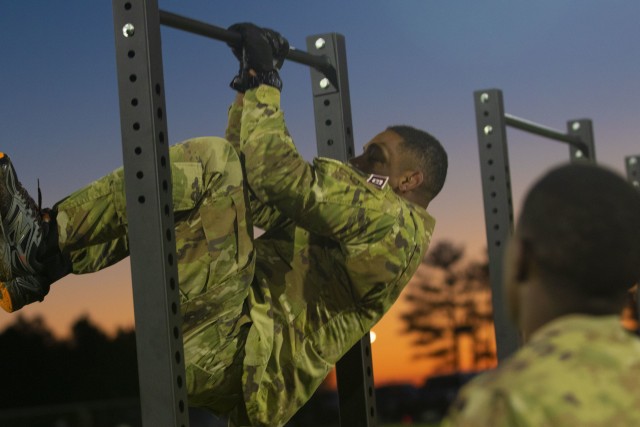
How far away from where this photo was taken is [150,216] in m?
2.27

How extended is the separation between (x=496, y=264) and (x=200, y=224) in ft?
5.50

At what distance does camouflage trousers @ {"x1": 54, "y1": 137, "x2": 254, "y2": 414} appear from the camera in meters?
2.54

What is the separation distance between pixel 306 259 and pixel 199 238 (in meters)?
0.38

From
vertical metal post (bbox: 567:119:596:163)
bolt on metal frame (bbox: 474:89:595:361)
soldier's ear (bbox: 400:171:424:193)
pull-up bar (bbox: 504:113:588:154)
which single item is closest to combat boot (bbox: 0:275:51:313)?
soldier's ear (bbox: 400:171:424:193)

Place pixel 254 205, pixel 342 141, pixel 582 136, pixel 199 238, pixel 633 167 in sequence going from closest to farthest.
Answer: pixel 199 238 < pixel 254 205 < pixel 342 141 < pixel 582 136 < pixel 633 167

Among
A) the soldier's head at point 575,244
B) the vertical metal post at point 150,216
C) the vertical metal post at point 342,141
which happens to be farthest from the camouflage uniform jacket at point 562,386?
the vertical metal post at point 342,141

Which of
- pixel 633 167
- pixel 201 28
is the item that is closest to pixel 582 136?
pixel 633 167

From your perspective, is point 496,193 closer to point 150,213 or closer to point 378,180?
point 378,180

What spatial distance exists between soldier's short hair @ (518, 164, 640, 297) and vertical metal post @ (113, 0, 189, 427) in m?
1.27

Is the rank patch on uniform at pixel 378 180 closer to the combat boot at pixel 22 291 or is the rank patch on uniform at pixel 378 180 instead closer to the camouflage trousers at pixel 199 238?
the camouflage trousers at pixel 199 238

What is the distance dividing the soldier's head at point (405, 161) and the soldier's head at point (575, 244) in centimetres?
199

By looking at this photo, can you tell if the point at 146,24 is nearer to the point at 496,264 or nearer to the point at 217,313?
the point at 217,313

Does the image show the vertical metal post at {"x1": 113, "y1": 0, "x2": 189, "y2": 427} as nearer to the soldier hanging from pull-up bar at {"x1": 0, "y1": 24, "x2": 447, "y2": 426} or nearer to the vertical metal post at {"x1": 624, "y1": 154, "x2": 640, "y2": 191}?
the soldier hanging from pull-up bar at {"x1": 0, "y1": 24, "x2": 447, "y2": 426}

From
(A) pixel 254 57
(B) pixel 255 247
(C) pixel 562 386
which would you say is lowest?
(C) pixel 562 386
